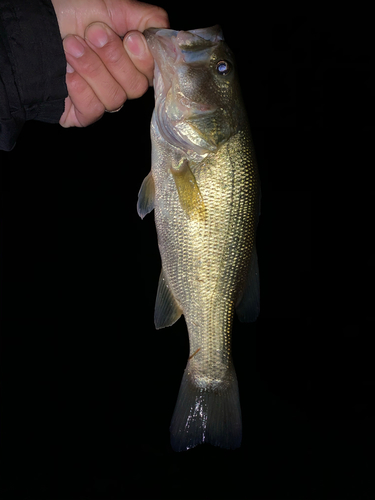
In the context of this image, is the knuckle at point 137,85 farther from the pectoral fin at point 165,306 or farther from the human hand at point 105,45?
the pectoral fin at point 165,306

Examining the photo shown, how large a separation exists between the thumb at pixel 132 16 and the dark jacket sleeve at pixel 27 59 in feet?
0.95

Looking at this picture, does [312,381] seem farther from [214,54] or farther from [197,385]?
[214,54]

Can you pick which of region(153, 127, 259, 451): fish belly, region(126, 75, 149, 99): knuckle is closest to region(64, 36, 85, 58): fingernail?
region(126, 75, 149, 99): knuckle

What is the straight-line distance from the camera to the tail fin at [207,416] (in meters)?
1.59

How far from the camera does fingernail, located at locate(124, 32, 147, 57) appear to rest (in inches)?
56.1

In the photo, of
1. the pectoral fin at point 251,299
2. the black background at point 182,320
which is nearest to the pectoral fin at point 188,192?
the pectoral fin at point 251,299

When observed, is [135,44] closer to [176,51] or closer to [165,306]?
[176,51]

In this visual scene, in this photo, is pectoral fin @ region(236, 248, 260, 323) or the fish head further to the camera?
pectoral fin @ region(236, 248, 260, 323)

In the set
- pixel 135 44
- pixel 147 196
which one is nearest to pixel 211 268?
pixel 147 196

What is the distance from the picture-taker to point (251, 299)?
1639mm

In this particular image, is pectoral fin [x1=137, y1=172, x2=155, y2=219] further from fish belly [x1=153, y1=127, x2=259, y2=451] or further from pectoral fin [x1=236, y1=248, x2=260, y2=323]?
pectoral fin [x1=236, y1=248, x2=260, y2=323]

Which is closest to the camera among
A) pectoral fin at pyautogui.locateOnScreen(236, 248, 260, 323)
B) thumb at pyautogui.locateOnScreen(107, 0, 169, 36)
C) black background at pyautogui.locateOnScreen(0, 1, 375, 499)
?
thumb at pyautogui.locateOnScreen(107, 0, 169, 36)

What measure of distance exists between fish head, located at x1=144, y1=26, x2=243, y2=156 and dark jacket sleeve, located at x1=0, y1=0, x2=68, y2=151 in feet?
1.16

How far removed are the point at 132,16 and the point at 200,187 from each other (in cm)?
76
